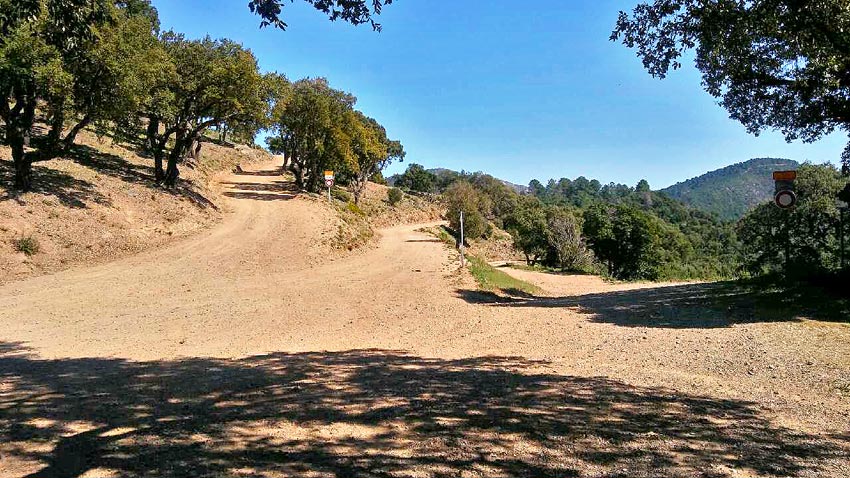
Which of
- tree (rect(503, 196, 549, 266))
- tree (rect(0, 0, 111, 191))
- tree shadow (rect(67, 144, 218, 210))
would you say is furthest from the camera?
tree (rect(503, 196, 549, 266))

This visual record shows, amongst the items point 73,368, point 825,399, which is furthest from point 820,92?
point 73,368

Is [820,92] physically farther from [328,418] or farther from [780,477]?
[328,418]

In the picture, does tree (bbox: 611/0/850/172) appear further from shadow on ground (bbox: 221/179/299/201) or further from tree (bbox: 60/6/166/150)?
shadow on ground (bbox: 221/179/299/201)

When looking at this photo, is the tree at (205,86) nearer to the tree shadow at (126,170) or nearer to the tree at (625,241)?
the tree shadow at (126,170)

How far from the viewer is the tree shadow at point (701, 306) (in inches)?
368

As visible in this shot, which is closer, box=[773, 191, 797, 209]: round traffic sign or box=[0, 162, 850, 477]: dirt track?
box=[0, 162, 850, 477]: dirt track

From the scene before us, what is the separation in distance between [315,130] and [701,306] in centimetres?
2371

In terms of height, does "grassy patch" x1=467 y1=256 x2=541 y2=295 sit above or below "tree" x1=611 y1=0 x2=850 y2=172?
below

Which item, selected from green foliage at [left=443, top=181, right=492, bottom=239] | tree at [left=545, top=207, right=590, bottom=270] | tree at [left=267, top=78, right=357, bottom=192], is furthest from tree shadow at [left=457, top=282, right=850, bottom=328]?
tree at [left=545, top=207, right=590, bottom=270]

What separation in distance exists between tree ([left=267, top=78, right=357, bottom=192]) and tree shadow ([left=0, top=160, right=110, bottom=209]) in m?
10.4

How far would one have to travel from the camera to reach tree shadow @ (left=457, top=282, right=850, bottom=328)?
9.34 meters

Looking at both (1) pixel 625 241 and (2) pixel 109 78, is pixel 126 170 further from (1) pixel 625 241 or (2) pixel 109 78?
(1) pixel 625 241

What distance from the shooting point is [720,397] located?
504cm

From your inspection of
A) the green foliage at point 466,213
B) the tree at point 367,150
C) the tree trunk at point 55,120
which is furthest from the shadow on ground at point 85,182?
the green foliage at point 466,213
